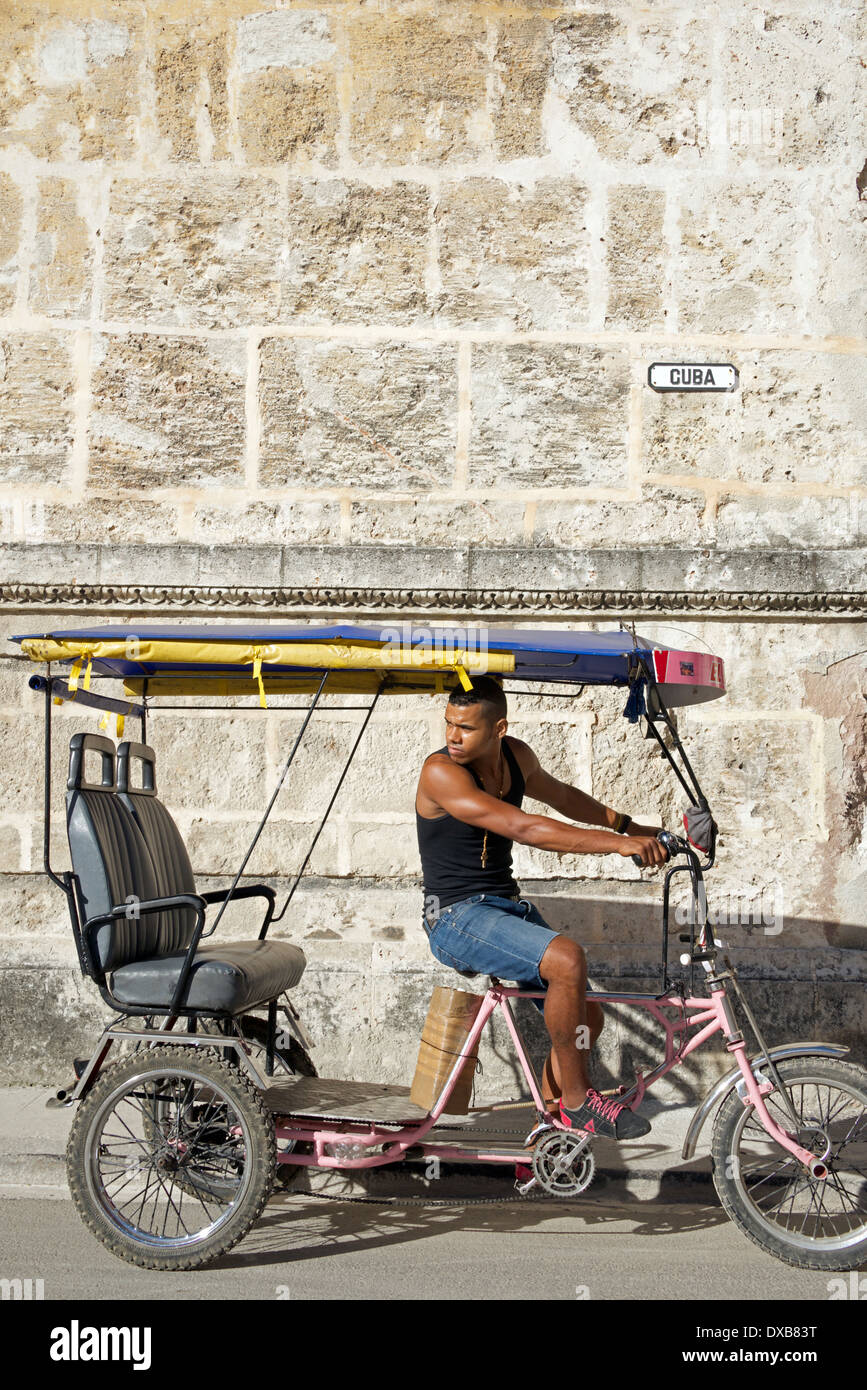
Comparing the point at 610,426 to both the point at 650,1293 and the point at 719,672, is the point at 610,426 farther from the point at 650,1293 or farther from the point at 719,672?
the point at 650,1293

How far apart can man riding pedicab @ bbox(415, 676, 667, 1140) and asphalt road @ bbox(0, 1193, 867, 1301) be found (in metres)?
0.47

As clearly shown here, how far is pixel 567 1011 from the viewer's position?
4363 mm

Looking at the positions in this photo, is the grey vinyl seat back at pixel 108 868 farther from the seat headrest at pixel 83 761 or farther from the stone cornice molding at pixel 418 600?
the stone cornice molding at pixel 418 600

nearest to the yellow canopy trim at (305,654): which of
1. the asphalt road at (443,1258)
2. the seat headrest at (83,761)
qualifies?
the seat headrest at (83,761)

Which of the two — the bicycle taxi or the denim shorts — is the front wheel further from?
the denim shorts

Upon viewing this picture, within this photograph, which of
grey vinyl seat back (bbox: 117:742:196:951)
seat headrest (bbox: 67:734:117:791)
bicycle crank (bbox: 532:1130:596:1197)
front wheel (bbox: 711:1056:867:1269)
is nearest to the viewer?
front wheel (bbox: 711:1056:867:1269)

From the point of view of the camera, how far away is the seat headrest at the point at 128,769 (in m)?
5.13

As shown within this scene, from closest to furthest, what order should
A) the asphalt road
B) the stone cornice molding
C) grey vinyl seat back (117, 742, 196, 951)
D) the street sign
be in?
1. the asphalt road
2. grey vinyl seat back (117, 742, 196, 951)
3. the stone cornice molding
4. the street sign

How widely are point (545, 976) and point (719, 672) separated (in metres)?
1.35

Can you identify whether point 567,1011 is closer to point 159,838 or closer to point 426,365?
point 159,838

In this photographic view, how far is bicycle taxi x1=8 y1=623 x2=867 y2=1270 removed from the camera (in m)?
4.20

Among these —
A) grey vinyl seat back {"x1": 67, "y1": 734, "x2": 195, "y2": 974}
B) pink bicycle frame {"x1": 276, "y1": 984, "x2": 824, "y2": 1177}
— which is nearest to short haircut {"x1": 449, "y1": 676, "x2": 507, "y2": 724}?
pink bicycle frame {"x1": 276, "y1": 984, "x2": 824, "y2": 1177}

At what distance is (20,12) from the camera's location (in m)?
6.90

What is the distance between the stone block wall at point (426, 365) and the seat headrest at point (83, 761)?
4.67 feet
